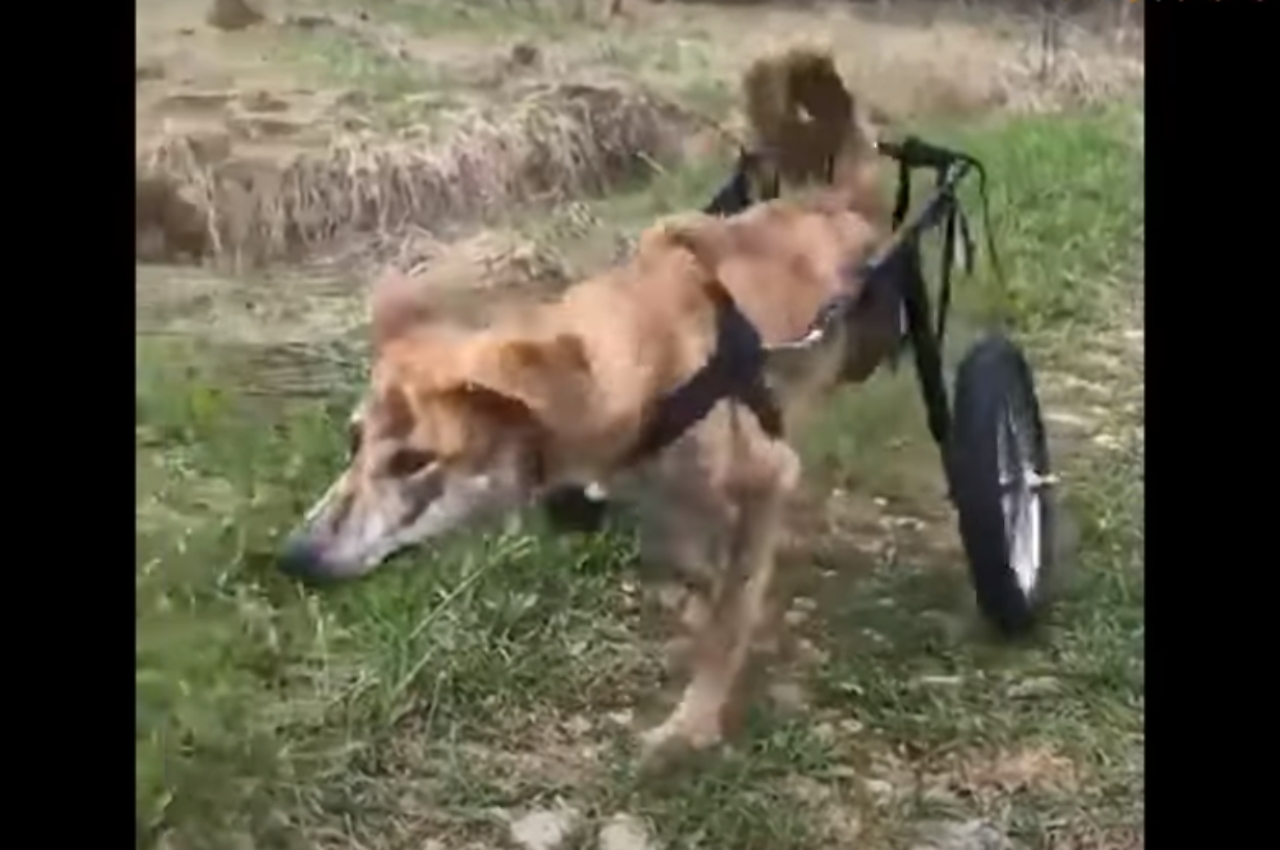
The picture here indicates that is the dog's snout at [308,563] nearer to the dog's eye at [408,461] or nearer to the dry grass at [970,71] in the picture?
the dog's eye at [408,461]

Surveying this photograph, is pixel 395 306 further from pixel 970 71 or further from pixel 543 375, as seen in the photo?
pixel 970 71

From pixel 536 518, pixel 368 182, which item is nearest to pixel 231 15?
pixel 368 182

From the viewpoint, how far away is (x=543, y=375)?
182 centimetres

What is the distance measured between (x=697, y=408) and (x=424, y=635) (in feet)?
1.07

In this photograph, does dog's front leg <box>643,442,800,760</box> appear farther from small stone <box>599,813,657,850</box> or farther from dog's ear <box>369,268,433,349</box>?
dog's ear <box>369,268,433,349</box>

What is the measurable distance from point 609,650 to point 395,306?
375 mm

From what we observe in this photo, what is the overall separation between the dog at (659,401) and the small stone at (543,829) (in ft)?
0.32

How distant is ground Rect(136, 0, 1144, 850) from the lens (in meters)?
1.80

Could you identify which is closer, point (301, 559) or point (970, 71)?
point (301, 559)

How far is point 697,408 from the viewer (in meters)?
1.85

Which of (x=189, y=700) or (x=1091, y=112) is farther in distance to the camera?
(x=1091, y=112)

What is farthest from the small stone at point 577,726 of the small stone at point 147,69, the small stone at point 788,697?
the small stone at point 147,69
